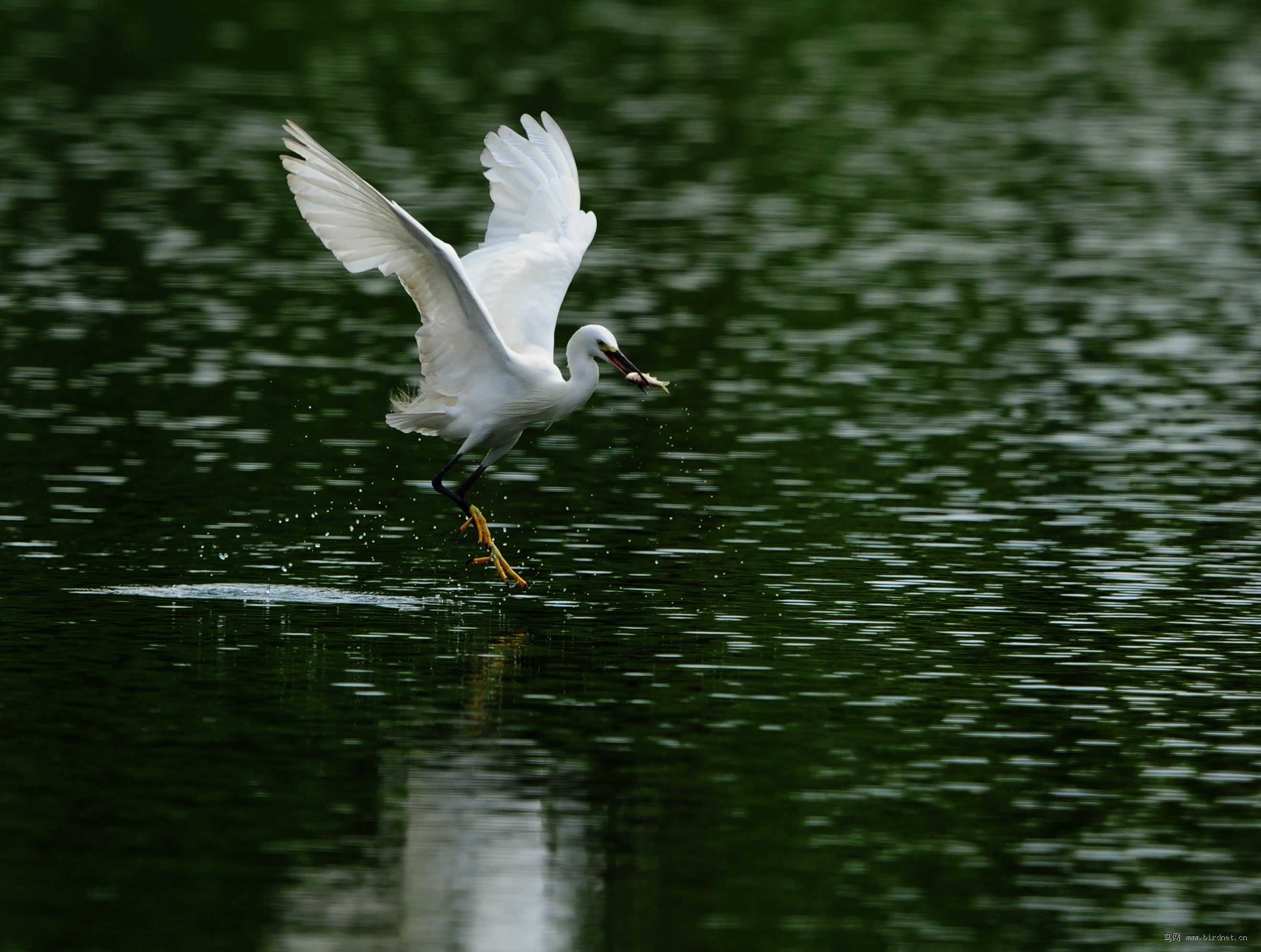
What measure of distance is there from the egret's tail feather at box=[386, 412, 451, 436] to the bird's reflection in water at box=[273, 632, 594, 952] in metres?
4.59

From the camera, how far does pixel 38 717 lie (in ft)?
43.9

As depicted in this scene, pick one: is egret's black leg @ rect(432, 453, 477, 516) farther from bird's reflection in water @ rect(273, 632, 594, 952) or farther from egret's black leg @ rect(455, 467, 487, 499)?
bird's reflection in water @ rect(273, 632, 594, 952)

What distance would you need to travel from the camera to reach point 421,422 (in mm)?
17781

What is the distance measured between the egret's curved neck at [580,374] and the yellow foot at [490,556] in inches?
41.8

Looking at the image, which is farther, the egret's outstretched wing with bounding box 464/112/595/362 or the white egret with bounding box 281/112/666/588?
the egret's outstretched wing with bounding box 464/112/595/362

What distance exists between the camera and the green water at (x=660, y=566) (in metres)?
11.1

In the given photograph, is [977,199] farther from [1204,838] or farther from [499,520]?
[1204,838]

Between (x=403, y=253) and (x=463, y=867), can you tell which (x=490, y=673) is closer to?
(x=403, y=253)

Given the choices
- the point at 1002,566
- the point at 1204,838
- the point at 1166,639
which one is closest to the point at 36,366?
the point at 1002,566

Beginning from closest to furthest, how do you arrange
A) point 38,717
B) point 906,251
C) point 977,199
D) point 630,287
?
1. point 38,717
2. point 630,287
3. point 906,251
4. point 977,199

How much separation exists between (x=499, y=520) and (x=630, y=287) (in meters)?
11.6

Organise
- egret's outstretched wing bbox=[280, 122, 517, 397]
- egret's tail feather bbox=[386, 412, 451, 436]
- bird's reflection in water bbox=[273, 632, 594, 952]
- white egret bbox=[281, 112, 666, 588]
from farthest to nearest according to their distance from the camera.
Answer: egret's tail feather bbox=[386, 412, 451, 436] → white egret bbox=[281, 112, 666, 588] → egret's outstretched wing bbox=[280, 122, 517, 397] → bird's reflection in water bbox=[273, 632, 594, 952]

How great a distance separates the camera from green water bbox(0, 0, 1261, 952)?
11.1 meters

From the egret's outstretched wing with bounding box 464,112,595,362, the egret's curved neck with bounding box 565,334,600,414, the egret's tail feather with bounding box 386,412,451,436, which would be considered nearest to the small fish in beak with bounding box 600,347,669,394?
the egret's curved neck with bounding box 565,334,600,414
